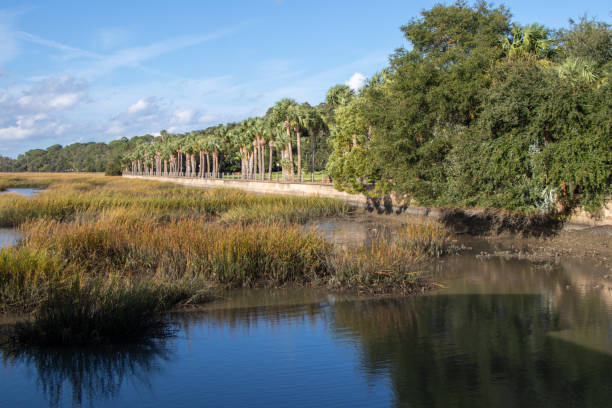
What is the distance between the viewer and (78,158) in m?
178

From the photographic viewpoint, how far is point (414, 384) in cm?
558

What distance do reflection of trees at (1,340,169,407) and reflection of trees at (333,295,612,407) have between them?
106 inches

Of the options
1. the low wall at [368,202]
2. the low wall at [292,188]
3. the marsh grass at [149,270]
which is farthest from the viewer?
the low wall at [292,188]

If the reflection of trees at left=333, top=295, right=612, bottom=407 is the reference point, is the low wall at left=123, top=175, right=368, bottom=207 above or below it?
above

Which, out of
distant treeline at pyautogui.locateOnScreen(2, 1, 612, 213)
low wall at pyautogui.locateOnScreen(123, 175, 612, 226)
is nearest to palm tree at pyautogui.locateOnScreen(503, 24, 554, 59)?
distant treeline at pyautogui.locateOnScreen(2, 1, 612, 213)

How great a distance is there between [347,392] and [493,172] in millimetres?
10903

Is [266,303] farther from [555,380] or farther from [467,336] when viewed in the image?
[555,380]

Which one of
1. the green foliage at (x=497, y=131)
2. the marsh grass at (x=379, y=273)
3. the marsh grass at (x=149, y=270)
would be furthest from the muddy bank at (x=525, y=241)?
the marsh grass at (x=149, y=270)

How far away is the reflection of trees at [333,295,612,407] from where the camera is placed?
17.5 ft

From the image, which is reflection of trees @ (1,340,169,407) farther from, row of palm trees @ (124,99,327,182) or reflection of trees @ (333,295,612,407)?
row of palm trees @ (124,99,327,182)

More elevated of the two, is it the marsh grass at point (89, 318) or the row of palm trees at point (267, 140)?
the row of palm trees at point (267, 140)

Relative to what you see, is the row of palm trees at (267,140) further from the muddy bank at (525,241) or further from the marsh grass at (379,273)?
the marsh grass at (379,273)

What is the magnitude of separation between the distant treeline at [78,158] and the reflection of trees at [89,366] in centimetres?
14891

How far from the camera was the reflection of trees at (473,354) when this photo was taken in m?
5.32
